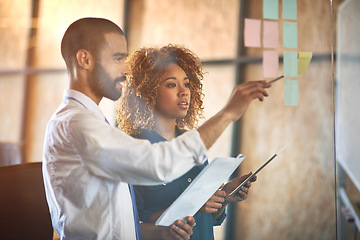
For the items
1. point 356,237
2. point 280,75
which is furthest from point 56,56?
point 356,237

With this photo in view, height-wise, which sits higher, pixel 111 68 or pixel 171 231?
pixel 111 68

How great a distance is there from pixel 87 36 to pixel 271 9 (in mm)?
427

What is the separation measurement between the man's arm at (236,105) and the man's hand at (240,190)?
139mm

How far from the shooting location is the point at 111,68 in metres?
0.67

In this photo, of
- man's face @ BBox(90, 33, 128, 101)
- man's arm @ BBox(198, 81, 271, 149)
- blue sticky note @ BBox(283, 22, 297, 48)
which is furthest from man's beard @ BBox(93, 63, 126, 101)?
blue sticky note @ BBox(283, 22, 297, 48)

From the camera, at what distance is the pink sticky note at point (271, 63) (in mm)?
773

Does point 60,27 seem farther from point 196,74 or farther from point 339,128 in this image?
point 339,128

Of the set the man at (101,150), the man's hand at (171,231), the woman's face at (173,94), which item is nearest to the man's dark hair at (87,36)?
the man at (101,150)

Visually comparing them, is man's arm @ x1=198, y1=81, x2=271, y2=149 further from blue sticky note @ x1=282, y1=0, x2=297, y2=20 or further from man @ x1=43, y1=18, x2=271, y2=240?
blue sticky note @ x1=282, y1=0, x2=297, y2=20

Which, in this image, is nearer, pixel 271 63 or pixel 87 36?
pixel 87 36

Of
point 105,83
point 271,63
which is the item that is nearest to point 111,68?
point 105,83

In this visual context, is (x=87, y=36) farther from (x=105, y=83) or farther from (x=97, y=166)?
(x=97, y=166)

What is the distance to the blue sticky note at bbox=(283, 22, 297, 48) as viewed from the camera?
2.68 feet

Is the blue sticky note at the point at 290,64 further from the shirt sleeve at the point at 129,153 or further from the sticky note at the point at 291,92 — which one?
the shirt sleeve at the point at 129,153
